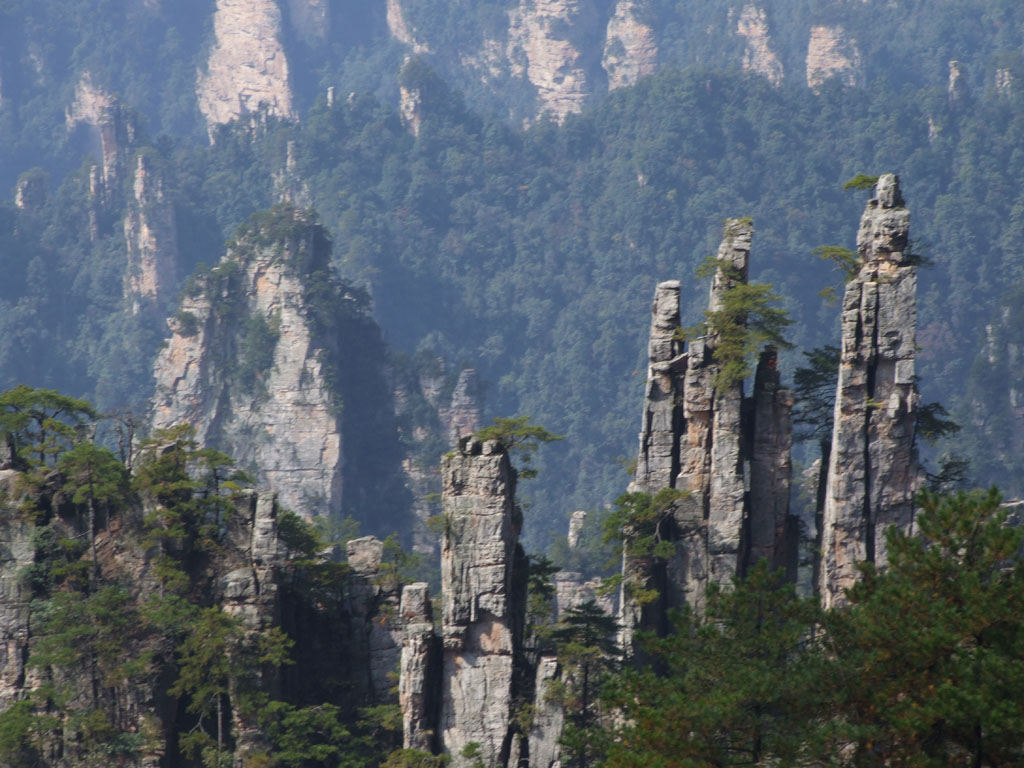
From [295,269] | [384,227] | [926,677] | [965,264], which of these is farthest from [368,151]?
[926,677]

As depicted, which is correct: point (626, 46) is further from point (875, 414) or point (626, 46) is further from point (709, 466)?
point (875, 414)

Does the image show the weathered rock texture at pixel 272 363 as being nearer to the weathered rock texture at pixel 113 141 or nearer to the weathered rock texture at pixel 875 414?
the weathered rock texture at pixel 113 141

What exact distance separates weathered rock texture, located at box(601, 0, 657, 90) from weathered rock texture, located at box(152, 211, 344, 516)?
9320cm

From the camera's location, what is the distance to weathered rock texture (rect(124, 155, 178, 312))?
456 ft

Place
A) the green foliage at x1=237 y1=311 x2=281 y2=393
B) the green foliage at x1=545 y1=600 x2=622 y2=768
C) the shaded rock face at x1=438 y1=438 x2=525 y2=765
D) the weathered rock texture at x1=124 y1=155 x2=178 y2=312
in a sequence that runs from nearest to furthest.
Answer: the green foliage at x1=545 y1=600 x2=622 y2=768
the shaded rock face at x1=438 y1=438 x2=525 y2=765
the green foliage at x1=237 y1=311 x2=281 y2=393
the weathered rock texture at x1=124 y1=155 x2=178 y2=312

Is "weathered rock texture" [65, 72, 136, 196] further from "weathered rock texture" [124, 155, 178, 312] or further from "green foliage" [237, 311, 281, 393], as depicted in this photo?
"green foliage" [237, 311, 281, 393]

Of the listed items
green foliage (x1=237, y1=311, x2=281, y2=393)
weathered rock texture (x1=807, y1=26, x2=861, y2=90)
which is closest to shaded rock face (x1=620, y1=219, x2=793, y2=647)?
green foliage (x1=237, y1=311, x2=281, y2=393)

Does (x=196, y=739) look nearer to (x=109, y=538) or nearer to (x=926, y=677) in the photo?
(x=109, y=538)

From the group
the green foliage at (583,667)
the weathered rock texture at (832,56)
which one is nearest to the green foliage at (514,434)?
the green foliage at (583,667)

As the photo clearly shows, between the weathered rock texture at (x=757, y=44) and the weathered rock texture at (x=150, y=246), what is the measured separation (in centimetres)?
6174

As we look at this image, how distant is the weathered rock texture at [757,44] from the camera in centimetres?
18062

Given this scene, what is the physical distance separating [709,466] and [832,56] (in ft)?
435

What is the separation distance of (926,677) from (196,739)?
80.8ft

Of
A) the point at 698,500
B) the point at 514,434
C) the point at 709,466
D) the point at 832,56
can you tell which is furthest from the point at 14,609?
the point at 832,56
